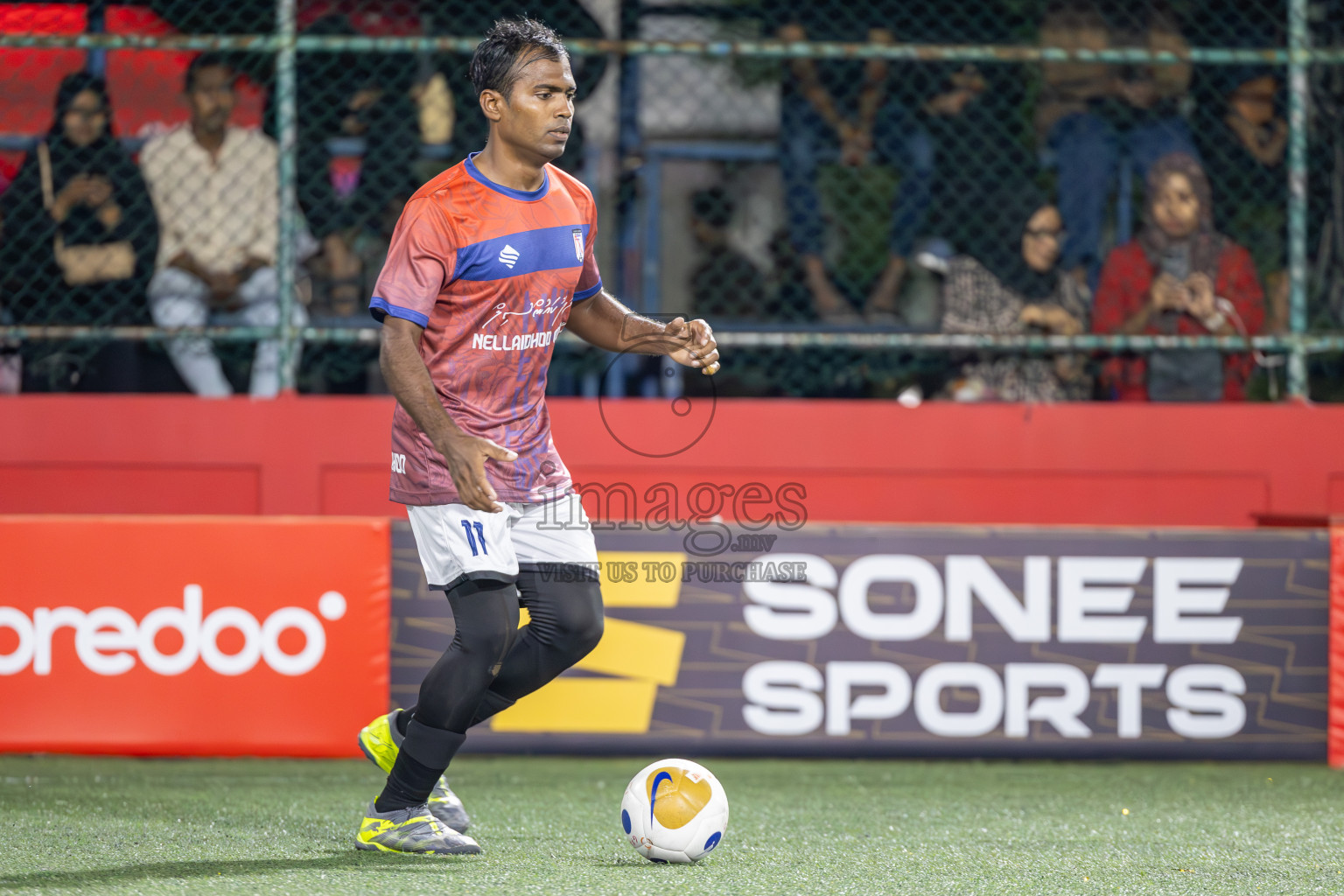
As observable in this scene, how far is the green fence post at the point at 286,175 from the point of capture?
581cm

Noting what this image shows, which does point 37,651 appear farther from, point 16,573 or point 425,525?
point 425,525

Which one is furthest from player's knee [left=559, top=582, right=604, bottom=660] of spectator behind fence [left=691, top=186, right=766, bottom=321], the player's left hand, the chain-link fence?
spectator behind fence [left=691, top=186, right=766, bottom=321]

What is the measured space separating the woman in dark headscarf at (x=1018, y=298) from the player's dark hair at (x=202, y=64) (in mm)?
3052

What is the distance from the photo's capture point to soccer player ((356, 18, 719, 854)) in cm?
362

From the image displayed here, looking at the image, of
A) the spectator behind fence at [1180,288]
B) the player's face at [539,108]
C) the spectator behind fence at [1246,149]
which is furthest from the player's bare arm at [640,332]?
the spectator behind fence at [1246,149]

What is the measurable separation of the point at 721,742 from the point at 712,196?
7.92ft

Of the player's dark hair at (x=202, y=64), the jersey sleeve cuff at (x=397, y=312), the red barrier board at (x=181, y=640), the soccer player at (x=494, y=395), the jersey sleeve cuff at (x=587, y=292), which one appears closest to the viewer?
the jersey sleeve cuff at (x=397, y=312)

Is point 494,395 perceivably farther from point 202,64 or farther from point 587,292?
point 202,64

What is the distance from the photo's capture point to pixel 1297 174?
19.6 ft

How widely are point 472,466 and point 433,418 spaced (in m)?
0.15

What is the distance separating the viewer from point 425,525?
146 inches

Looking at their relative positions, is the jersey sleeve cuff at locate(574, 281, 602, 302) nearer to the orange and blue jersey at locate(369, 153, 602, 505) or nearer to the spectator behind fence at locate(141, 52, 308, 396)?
the orange and blue jersey at locate(369, 153, 602, 505)

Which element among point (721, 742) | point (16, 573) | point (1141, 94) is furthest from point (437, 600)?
point (1141, 94)

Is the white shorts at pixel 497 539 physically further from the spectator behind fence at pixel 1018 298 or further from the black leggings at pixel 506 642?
the spectator behind fence at pixel 1018 298
